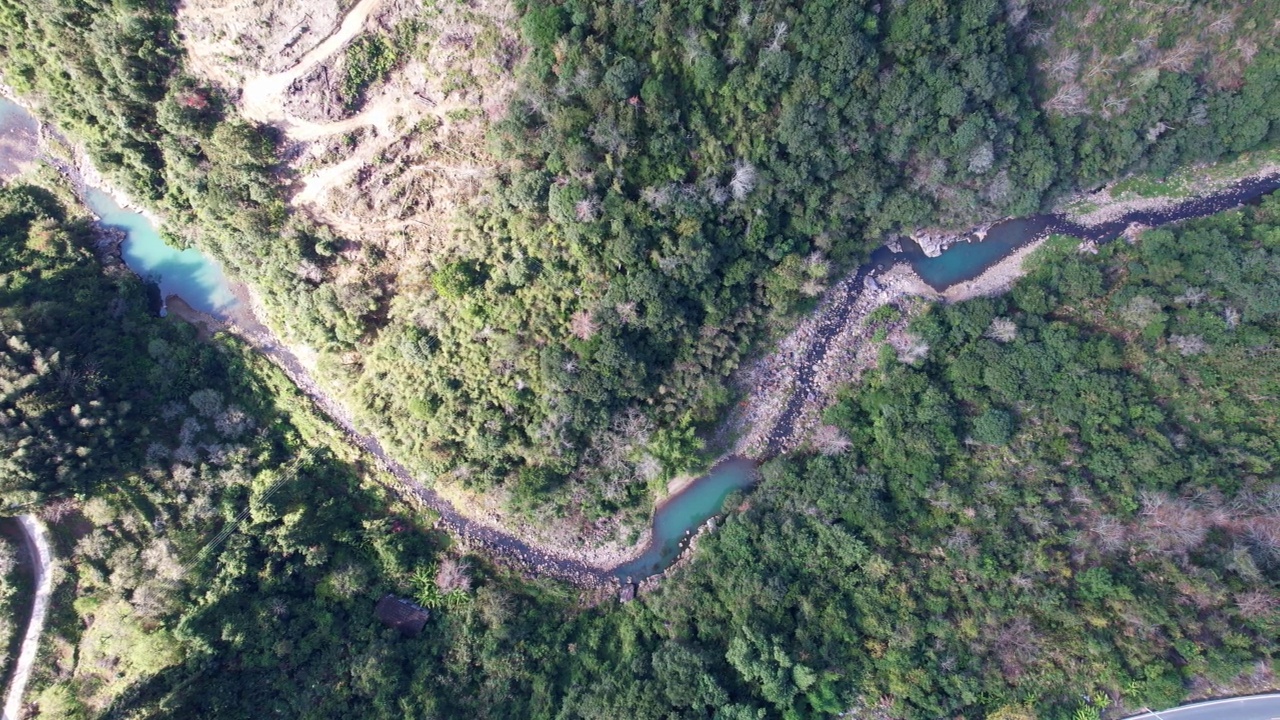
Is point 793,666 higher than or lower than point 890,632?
lower

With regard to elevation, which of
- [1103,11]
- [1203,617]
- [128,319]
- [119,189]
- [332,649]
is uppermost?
[1103,11]

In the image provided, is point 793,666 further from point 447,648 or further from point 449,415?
point 449,415

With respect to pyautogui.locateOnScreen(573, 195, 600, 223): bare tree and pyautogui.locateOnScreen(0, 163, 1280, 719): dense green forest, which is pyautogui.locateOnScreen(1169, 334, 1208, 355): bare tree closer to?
pyautogui.locateOnScreen(0, 163, 1280, 719): dense green forest

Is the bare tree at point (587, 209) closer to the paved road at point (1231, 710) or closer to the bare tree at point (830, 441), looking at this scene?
the bare tree at point (830, 441)

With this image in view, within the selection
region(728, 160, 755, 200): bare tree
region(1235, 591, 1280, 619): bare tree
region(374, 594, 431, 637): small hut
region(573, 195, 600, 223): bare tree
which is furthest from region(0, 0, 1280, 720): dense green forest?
region(374, 594, 431, 637): small hut

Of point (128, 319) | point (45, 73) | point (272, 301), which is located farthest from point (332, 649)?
point (45, 73)
